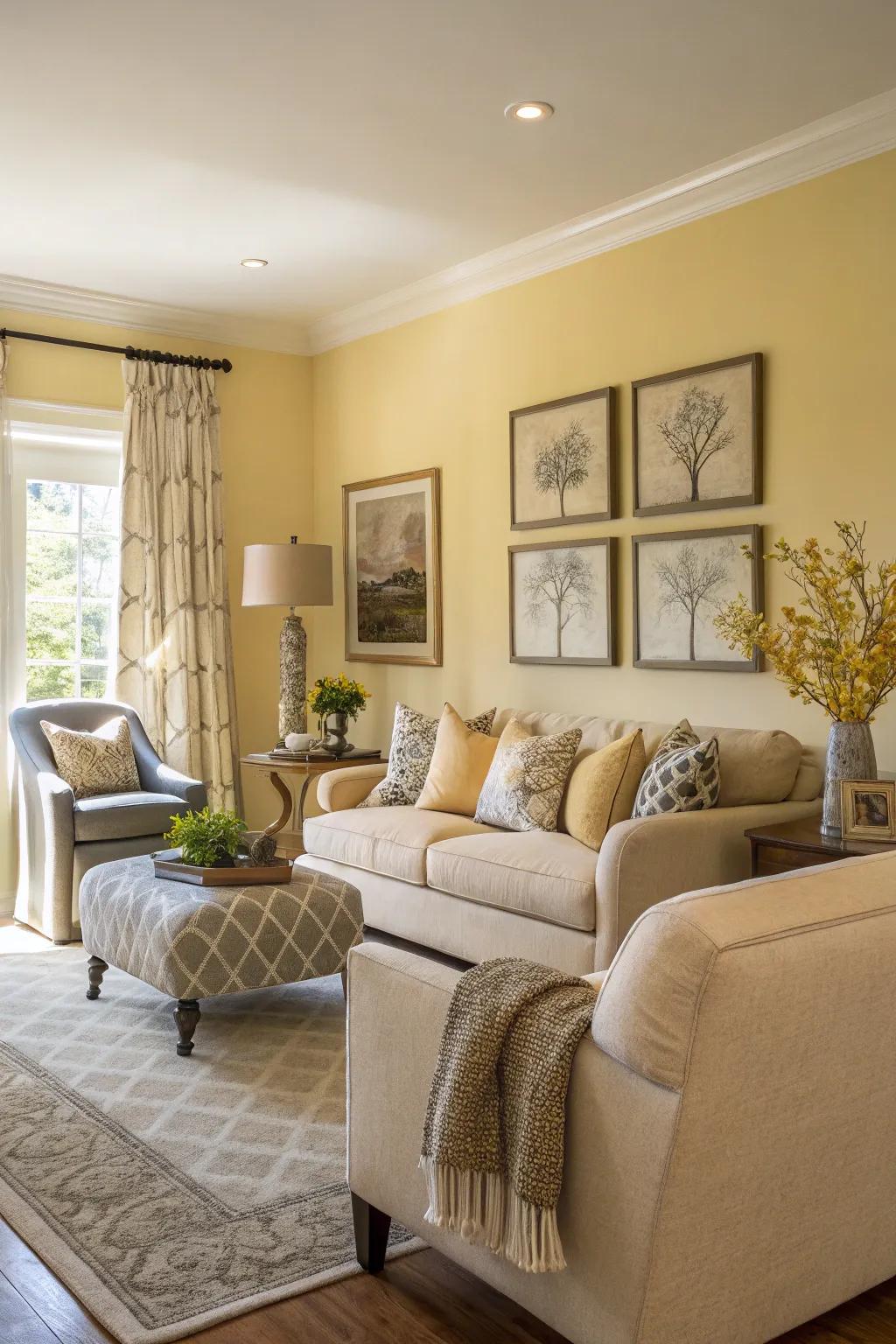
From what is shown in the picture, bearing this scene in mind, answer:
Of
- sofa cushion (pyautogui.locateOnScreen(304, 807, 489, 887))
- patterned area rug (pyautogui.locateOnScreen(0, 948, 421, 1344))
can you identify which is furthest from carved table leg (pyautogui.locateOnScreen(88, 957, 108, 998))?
sofa cushion (pyautogui.locateOnScreen(304, 807, 489, 887))

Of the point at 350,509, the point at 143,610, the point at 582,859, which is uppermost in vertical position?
the point at 350,509

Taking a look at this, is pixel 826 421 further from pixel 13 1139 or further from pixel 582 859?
pixel 13 1139

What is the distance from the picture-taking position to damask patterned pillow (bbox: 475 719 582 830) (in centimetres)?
436

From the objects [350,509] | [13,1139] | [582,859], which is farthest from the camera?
[350,509]

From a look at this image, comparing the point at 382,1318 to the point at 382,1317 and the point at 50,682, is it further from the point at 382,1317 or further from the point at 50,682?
the point at 50,682

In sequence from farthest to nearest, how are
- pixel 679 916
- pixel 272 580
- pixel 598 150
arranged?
pixel 272 580 → pixel 598 150 → pixel 679 916

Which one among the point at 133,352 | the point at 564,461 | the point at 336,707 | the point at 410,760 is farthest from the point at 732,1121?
the point at 133,352

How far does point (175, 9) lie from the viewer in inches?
125

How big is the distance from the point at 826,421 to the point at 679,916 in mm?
2818

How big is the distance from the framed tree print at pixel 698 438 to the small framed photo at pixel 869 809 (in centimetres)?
129

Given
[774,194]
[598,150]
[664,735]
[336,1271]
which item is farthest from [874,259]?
[336,1271]

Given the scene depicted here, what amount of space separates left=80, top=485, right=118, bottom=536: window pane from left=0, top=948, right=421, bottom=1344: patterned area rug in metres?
2.64

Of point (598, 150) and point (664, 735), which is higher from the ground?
point (598, 150)

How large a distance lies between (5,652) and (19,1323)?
3.92 metres
